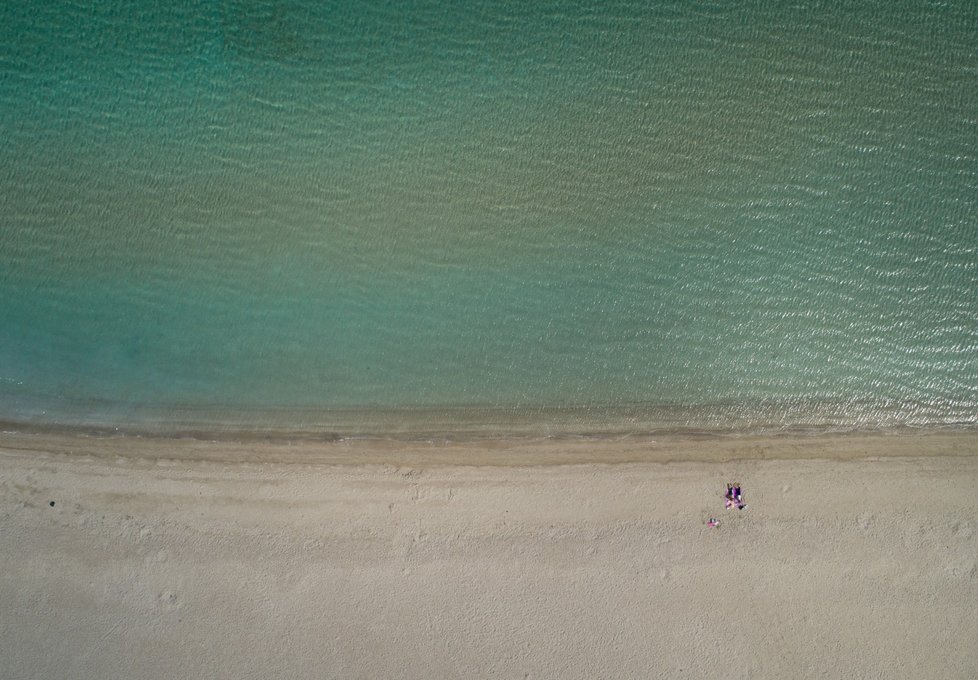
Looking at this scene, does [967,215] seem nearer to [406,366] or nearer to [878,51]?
[878,51]

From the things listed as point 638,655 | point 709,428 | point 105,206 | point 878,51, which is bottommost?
point 638,655

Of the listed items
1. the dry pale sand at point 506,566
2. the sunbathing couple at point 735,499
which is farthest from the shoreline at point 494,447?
the sunbathing couple at point 735,499

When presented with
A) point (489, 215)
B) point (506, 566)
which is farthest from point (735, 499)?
point (489, 215)

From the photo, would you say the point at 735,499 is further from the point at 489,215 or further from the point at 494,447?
the point at 489,215

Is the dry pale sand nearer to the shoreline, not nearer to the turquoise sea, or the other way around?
the shoreline

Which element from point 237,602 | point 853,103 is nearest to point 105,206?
point 237,602

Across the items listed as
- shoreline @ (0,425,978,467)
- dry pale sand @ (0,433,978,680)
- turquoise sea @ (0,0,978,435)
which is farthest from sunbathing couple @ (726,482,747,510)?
turquoise sea @ (0,0,978,435)
